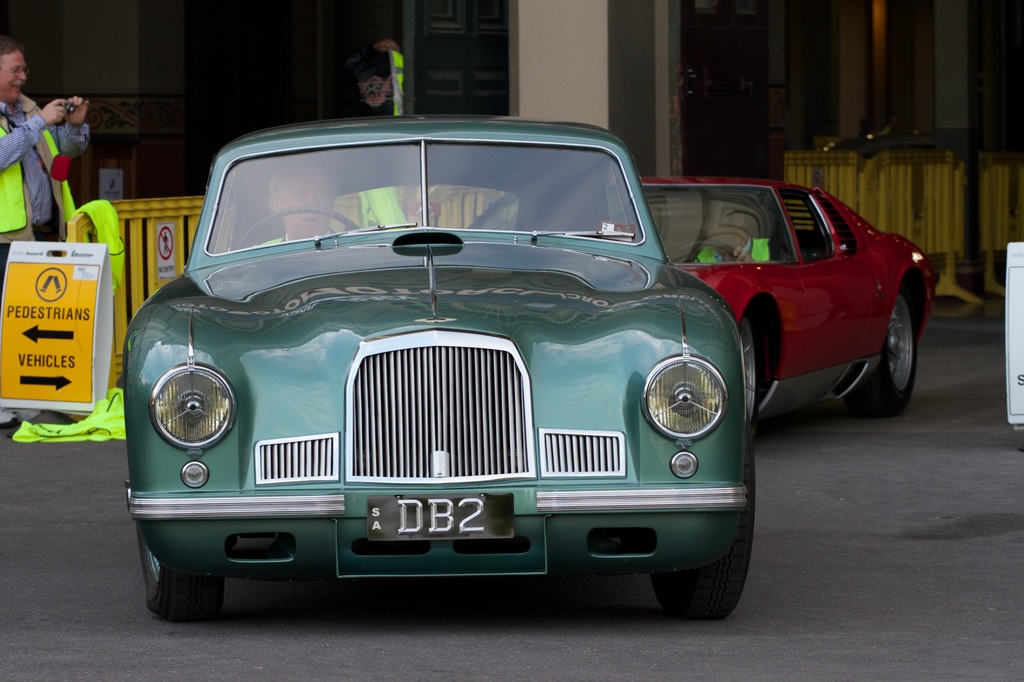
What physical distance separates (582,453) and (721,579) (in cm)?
66

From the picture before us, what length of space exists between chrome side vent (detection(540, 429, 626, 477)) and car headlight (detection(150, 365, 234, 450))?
0.86 m

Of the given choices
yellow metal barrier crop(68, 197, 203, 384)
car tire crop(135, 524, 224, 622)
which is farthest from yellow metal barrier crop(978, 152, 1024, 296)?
car tire crop(135, 524, 224, 622)

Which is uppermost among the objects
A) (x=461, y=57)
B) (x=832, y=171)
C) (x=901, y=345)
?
(x=461, y=57)

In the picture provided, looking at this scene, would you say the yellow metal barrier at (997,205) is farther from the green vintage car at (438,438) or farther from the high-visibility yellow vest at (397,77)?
the green vintage car at (438,438)

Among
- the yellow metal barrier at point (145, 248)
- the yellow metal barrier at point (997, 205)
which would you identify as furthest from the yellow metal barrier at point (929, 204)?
the yellow metal barrier at point (145, 248)

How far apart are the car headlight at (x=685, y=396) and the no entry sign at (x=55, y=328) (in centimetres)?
545

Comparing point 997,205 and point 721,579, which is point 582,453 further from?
point 997,205

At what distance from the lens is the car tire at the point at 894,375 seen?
10.2 m

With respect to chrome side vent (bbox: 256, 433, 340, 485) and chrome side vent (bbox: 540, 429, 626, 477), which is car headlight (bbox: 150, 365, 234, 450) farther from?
chrome side vent (bbox: 540, 429, 626, 477)

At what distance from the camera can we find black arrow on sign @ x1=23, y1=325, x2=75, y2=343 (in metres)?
9.85

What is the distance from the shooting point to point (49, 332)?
32.4 feet

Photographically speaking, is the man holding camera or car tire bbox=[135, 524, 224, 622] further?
the man holding camera

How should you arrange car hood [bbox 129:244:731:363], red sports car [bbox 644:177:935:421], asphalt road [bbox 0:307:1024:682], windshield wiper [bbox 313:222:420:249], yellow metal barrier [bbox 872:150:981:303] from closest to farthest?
1. asphalt road [bbox 0:307:1024:682]
2. car hood [bbox 129:244:731:363]
3. windshield wiper [bbox 313:222:420:249]
4. red sports car [bbox 644:177:935:421]
5. yellow metal barrier [bbox 872:150:981:303]

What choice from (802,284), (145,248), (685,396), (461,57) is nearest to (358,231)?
(685,396)
